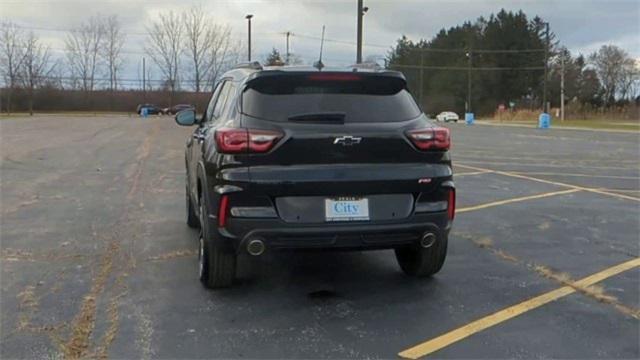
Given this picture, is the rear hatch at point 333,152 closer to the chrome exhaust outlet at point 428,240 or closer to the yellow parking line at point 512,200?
the chrome exhaust outlet at point 428,240

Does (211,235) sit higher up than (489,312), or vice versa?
(211,235)

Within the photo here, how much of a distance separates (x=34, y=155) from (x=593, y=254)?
1451cm

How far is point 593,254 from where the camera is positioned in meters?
6.26

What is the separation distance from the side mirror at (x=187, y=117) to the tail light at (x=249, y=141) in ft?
8.28

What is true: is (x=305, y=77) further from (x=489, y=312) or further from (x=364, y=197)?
(x=489, y=312)

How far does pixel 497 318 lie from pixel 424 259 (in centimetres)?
92

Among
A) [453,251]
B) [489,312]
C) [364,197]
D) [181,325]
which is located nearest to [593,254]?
[453,251]

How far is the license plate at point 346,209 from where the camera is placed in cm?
441

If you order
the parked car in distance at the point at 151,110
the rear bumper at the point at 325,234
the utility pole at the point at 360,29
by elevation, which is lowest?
the rear bumper at the point at 325,234

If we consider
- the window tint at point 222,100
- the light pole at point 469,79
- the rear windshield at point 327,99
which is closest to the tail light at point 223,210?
the rear windshield at point 327,99

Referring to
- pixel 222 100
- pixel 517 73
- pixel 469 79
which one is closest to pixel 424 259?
pixel 222 100

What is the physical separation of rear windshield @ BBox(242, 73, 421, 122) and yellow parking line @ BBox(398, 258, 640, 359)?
1.50 metres

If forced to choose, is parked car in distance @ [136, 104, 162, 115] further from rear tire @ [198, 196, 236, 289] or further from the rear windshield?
the rear windshield

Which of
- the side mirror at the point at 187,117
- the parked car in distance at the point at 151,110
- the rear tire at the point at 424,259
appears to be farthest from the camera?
the parked car in distance at the point at 151,110
